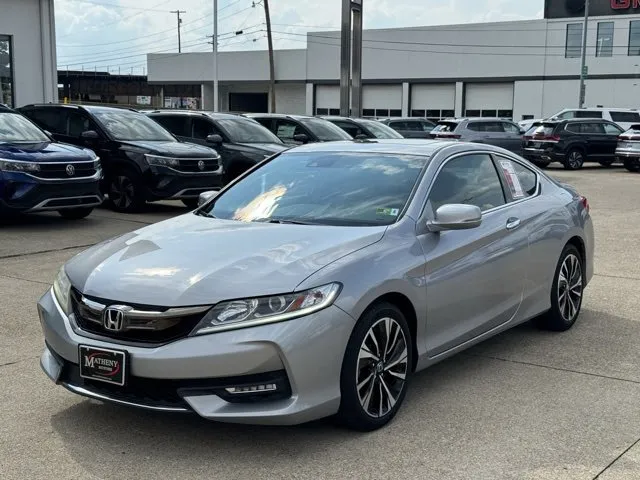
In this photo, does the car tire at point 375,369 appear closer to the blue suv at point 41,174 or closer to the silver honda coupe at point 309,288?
the silver honda coupe at point 309,288

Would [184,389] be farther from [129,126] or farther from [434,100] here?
[434,100]

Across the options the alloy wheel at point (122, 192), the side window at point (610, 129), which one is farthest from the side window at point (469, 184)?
the side window at point (610, 129)

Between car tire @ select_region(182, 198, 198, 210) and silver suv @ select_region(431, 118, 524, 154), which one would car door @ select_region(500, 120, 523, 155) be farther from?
car tire @ select_region(182, 198, 198, 210)

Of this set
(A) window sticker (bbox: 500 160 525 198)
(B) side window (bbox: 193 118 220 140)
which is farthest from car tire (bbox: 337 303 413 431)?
(B) side window (bbox: 193 118 220 140)

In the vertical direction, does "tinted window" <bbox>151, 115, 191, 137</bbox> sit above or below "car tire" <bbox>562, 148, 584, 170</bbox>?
above

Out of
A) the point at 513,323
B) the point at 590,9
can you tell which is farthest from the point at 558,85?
the point at 513,323

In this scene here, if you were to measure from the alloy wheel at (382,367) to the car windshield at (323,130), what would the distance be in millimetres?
12561

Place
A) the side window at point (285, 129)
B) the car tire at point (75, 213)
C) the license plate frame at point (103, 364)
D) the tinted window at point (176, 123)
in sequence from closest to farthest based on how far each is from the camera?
the license plate frame at point (103, 364) < the car tire at point (75, 213) < the tinted window at point (176, 123) < the side window at point (285, 129)

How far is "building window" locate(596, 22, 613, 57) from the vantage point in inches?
2026

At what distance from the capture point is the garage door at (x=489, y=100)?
2173 inches

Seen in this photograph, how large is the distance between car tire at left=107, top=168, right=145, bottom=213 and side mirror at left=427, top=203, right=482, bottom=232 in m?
8.88

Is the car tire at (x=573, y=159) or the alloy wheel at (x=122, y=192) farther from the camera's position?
the car tire at (x=573, y=159)

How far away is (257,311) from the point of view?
3752 mm

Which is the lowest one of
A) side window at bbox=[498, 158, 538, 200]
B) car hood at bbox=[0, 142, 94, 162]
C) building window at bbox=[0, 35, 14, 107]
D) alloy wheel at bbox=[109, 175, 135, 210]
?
alloy wheel at bbox=[109, 175, 135, 210]
